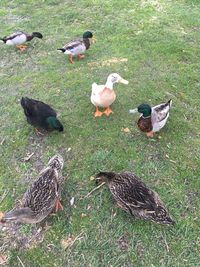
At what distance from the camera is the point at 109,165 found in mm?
5191

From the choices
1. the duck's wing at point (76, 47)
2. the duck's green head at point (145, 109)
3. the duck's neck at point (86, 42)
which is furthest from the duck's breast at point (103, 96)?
the duck's neck at point (86, 42)

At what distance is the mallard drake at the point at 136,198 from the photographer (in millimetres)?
4230

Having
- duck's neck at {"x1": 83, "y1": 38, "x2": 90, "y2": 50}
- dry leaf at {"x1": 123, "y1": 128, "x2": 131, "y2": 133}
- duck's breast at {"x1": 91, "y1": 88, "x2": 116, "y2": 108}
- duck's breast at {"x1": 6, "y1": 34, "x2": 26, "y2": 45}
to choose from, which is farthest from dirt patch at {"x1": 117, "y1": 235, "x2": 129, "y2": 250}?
duck's breast at {"x1": 6, "y1": 34, "x2": 26, "y2": 45}

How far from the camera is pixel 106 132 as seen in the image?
571cm

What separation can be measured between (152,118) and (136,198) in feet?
4.96

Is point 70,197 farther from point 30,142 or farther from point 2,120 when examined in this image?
point 2,120

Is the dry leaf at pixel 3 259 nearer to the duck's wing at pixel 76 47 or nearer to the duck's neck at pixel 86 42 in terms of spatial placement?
the duck's wing at pixel 76 47

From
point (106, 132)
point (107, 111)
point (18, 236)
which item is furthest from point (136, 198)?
point (107, 111)

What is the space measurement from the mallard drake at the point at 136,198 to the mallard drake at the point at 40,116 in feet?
4.46

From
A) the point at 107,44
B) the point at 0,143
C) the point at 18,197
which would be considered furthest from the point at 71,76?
the point at 18,197

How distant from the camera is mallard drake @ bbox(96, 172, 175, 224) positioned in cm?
423

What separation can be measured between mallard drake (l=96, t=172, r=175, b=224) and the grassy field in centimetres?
20

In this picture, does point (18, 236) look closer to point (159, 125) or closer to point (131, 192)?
point (131, 192)

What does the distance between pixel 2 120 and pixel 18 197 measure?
1.84m
